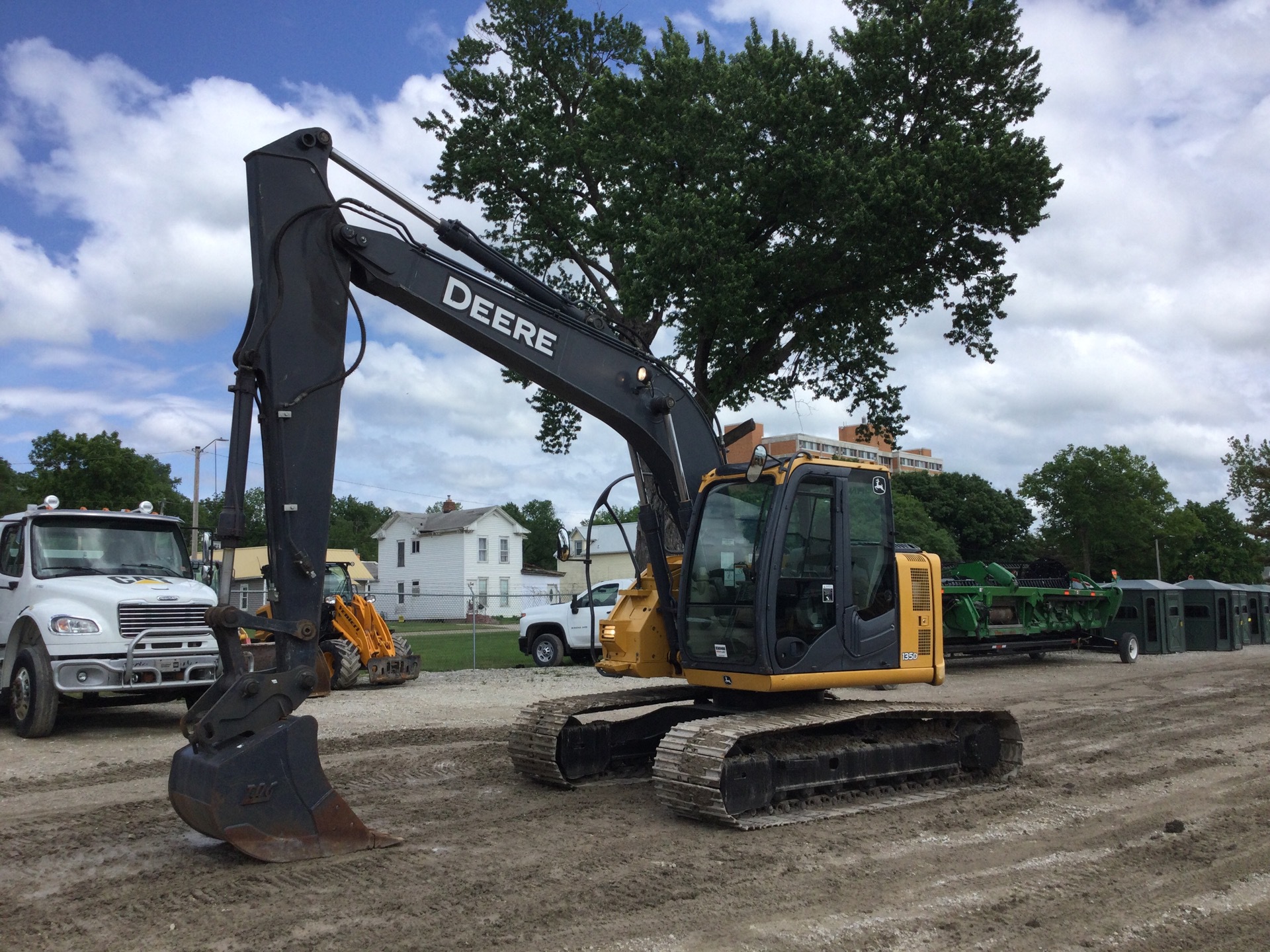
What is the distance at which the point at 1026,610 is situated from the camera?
66.6 feet

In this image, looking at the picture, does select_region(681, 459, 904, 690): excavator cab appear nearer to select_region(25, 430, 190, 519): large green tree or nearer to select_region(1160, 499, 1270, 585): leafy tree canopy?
select_region(25, 430, 190, 519): large green tree

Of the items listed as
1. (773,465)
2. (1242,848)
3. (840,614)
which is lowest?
(1242,848)

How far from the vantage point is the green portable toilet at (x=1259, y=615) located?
28.9 m

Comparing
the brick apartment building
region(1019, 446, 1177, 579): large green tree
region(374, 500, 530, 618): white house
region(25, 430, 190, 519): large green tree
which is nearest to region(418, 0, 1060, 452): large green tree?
the brick apartment building

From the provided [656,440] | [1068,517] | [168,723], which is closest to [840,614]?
[656,440]

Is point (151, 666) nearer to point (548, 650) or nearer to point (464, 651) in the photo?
point (548, 650)

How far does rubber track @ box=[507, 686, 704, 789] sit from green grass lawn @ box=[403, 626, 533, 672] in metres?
11.2

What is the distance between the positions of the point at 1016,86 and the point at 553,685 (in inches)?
569

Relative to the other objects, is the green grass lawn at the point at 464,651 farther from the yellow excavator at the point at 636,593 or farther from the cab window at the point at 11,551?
the yellow excavator at the point at 636,593

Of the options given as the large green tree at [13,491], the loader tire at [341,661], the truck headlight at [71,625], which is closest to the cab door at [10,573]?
the truck headlight at [71,625]

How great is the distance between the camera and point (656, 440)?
25.6 feet

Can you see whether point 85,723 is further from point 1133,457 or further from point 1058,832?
point 1133,457

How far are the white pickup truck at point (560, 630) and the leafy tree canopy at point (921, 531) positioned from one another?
103 feet

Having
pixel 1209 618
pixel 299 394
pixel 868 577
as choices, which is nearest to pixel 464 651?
pixel 1209 618
